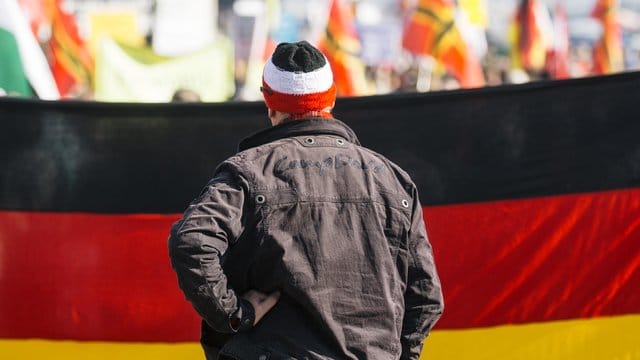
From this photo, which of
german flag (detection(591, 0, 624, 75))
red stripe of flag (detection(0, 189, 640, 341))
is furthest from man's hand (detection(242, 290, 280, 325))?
german flag (detection(591, 0, 624, 75))

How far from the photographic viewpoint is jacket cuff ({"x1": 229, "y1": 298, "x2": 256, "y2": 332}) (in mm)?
2365

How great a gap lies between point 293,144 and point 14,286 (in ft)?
5.98

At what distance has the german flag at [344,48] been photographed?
8883 millimetres

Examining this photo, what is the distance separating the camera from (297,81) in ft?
8.36

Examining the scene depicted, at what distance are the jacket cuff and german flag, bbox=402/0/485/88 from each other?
6.65 metres

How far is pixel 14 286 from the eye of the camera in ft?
12.9

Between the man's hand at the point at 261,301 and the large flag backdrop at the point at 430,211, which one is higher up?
the man's hand at the point at 261,301

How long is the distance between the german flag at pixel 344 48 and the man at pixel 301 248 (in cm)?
628

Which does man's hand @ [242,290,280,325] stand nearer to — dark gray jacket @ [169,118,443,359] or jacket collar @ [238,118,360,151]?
dark gray jacket @ [169,118,443,359]

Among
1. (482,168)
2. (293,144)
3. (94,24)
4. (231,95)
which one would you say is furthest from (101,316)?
(94,24)

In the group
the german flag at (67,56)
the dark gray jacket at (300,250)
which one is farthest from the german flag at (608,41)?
the dark gray jacket at (300,250)

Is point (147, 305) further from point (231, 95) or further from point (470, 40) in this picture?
point (470, 40)

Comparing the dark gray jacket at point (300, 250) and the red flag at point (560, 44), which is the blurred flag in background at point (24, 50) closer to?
the red flag at point (560, 44)

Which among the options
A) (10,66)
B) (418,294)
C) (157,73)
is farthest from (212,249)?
(157,73)
